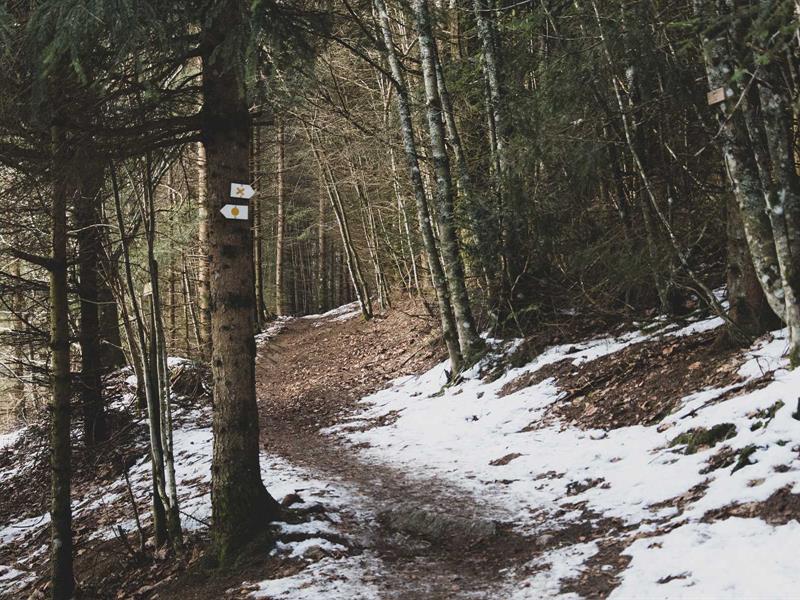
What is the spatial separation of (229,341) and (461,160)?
685cm

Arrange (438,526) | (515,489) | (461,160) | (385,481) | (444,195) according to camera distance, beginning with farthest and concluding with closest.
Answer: (461,160), (444,195), (385,481), (515,489), (438,526)

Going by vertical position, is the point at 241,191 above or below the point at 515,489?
above

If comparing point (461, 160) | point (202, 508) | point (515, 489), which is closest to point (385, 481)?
point (515, 489)

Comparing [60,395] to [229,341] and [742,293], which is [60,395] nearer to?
[229,341]

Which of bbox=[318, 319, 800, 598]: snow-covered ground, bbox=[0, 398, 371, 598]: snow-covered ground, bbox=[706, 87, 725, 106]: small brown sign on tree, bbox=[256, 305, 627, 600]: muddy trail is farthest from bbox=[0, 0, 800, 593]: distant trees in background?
bbox=[256, 305, 627, 600]: muddy trail

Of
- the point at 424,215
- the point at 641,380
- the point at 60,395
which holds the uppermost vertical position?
the point at 424,215

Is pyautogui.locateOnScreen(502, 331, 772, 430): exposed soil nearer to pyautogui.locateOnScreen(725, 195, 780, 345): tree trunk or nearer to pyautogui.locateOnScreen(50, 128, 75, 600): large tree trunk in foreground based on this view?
pyautogui.locateOnScreen(725, 195, 780, 345): tree trunk

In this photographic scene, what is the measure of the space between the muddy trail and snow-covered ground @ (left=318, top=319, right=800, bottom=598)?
0.63 feet

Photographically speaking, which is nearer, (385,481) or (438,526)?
(438,526)

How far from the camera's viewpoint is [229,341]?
5.40 meters

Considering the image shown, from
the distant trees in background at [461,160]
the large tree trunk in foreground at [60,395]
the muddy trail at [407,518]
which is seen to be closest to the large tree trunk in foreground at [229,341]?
the distant trees in background at [461,160]

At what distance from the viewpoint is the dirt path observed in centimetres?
478

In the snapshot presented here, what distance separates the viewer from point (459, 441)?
27.5 feet

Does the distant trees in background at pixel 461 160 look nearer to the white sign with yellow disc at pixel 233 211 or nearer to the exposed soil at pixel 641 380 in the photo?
the white sign with yellow disc at pixel 233 211
